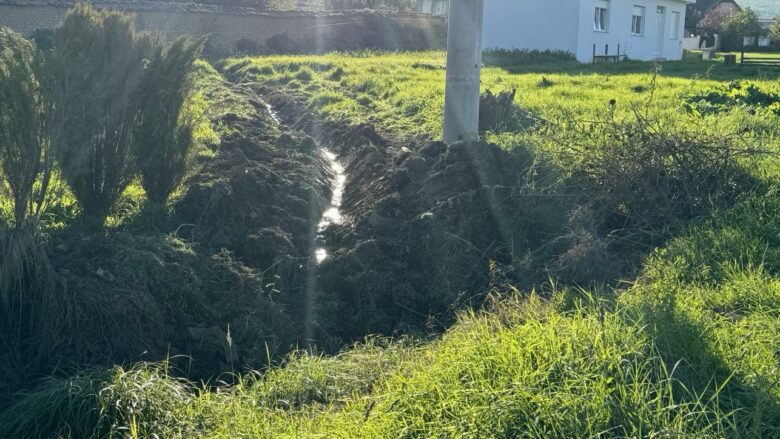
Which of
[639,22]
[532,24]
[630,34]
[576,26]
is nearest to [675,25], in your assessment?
[639,22]

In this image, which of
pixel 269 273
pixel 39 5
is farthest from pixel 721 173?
pixel 39 5

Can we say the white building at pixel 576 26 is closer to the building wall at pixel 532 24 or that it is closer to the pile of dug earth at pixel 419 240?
the building wall at pixel 532 24

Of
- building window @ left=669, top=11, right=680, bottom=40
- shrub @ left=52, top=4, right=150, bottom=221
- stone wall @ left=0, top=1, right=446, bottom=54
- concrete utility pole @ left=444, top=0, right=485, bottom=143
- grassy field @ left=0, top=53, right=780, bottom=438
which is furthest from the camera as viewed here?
building window @ left=669, top=11, right=680, bottom=40

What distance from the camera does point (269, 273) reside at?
7137 millimetres

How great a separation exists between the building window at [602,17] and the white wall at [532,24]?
1.90 meters

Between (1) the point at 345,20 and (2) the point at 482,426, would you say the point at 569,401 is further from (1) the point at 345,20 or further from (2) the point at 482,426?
(1) the point at 345,20

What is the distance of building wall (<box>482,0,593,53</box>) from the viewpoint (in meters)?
30.1

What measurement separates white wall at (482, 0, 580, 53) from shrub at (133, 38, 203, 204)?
2302cm

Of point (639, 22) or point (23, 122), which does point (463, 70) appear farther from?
point (639, 22)

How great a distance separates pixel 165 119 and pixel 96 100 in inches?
37.8

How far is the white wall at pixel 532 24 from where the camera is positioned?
30078 mm

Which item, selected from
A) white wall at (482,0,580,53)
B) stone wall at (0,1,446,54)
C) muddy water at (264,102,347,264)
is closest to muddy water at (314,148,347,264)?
muddy water at (264,102,347,264)

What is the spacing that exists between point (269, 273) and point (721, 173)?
4114 millimetres

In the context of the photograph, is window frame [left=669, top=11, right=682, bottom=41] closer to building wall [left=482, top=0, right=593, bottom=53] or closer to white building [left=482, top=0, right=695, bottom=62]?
white building [left=482, top=0, right=695, bottom=62]
